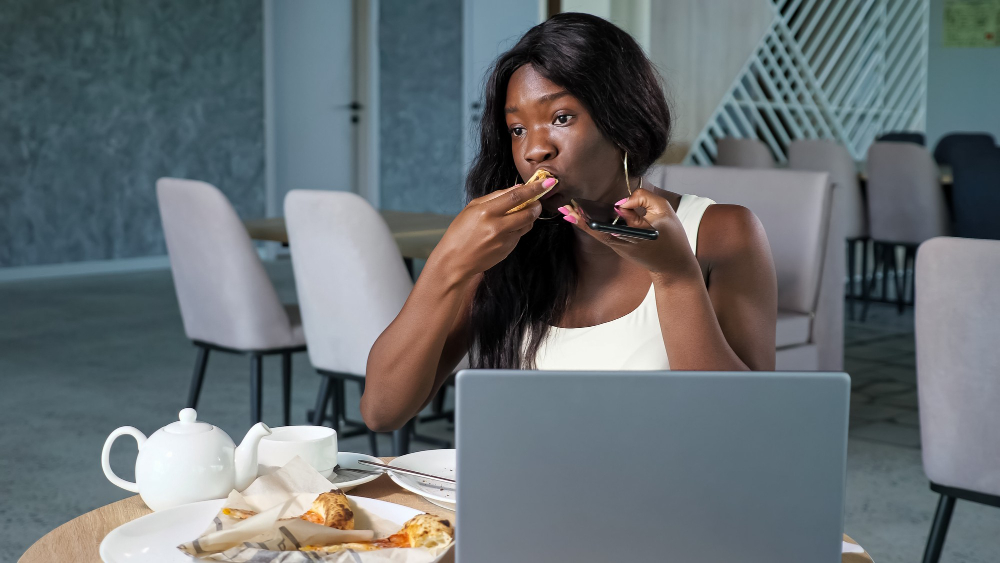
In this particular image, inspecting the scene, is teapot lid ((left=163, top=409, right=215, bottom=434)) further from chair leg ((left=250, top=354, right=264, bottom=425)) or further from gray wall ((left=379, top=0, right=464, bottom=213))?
gray wall ((left=379, top=0, right=464, bottom=213))

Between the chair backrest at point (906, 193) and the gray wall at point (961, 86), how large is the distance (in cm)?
399

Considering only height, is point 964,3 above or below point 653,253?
above

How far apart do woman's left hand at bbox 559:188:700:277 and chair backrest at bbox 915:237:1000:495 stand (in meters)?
0.84

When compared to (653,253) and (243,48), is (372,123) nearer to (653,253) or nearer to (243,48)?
(243,48)

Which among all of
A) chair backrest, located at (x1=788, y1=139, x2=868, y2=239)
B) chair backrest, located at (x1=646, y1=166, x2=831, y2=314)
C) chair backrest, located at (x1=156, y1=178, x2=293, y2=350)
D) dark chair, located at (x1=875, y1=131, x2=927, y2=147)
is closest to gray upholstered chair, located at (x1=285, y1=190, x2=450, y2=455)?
→ chair backrest, located at (x1=156, y1=178, x2=293, y2=350)

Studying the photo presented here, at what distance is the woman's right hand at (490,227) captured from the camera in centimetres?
99

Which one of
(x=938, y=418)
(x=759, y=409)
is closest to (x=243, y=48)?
(x=938, y=418)

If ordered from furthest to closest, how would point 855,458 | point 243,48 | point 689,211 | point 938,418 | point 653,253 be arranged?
1. point 243,48
2. point 855,458
3. point 938,418
4. point 689,211
5. point 653,253

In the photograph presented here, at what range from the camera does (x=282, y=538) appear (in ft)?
2.53

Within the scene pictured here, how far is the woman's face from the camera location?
1.08 meters

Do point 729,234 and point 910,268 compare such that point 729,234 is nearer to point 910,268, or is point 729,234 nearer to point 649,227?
point 649,227

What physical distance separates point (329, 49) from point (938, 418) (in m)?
6.51

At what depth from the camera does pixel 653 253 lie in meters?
0.95

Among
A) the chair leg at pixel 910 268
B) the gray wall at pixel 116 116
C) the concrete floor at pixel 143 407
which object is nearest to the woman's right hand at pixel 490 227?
the concrete floor at pixel 143 407
